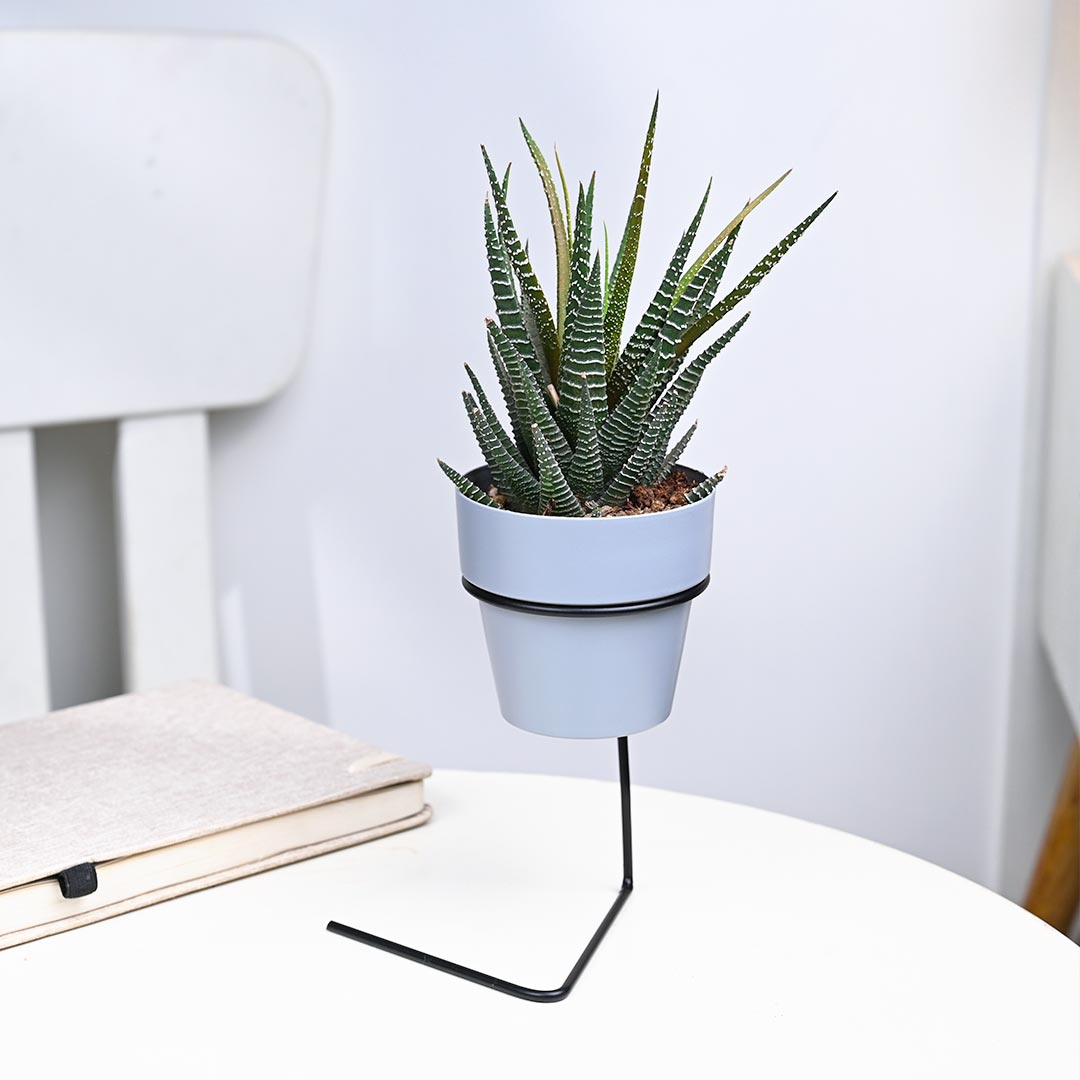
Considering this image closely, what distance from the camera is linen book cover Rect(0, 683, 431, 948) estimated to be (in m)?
0.65

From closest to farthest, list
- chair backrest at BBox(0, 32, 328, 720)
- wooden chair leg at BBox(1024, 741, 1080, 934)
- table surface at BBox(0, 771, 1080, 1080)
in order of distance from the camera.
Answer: table surface at BBox(0, 771, 1080, 1080) < chair backrest at BBox(0, 32, 328, 720) < wooden chair leg at BBox(1024, 741, 1080, 934)

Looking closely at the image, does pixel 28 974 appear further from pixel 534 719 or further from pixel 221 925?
pixel 534 719

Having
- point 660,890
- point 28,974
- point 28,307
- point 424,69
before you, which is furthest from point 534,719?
point 424,69

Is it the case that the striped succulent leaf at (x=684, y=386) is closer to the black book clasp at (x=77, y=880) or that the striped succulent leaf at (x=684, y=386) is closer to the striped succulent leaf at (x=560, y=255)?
the striped succulent leaf at (x=560, y=255)

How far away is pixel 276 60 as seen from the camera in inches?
41.9

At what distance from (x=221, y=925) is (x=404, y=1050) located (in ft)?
0.44

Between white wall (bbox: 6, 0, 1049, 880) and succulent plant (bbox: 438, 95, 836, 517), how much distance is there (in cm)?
60

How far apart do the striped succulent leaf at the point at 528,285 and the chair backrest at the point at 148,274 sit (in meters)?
0.51

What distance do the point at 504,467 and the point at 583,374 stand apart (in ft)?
0.18

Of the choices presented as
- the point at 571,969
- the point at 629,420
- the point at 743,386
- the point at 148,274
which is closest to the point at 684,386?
the point at 629,420

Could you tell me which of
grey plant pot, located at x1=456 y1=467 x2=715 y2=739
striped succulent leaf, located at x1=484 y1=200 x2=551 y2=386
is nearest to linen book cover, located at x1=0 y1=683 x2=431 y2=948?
grey plant pot, located at x1=456 y1=467 x2=715 y2=739

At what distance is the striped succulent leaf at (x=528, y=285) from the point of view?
0.60 m

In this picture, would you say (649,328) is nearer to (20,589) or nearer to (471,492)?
(471,492)

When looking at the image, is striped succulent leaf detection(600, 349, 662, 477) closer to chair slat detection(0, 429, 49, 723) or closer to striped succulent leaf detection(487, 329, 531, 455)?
striped succulent leaf detection(487, 329, 531, 455)
